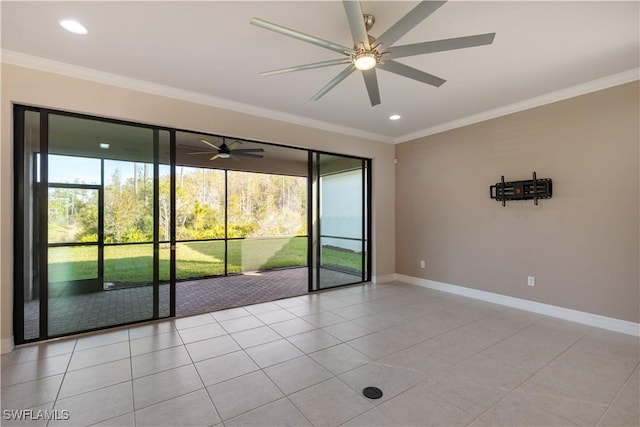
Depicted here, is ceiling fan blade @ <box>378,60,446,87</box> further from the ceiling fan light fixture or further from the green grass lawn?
the green grass lawn

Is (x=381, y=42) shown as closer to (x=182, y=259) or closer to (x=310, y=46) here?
(x=310, y=46)

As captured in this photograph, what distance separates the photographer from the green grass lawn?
3246 millimetres

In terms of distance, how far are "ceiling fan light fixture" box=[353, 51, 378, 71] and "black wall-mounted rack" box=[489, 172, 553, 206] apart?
3034mm

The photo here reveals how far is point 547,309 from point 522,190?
1610 mm

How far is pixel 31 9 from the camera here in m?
2.21

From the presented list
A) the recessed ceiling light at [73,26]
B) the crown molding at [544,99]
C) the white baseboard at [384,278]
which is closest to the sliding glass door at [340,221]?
the white baseboard at [384,278]

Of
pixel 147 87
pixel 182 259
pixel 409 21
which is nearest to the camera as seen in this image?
pixel 409 21

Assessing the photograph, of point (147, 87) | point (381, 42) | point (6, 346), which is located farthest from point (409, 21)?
point (6, 346)

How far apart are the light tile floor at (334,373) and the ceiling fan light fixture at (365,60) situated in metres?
2.51

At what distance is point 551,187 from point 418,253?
2307 mm

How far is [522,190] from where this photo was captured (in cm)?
398

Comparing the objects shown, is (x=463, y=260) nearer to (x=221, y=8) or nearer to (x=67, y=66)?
(x=221, y=8)

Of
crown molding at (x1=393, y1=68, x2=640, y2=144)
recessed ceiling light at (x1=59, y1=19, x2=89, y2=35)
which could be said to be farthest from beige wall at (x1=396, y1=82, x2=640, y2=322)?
recessed ceiling light at (x1=59, y1=19, x2=89, y2=35)

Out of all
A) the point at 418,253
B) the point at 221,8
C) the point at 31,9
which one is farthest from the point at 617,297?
the point at 31,9
